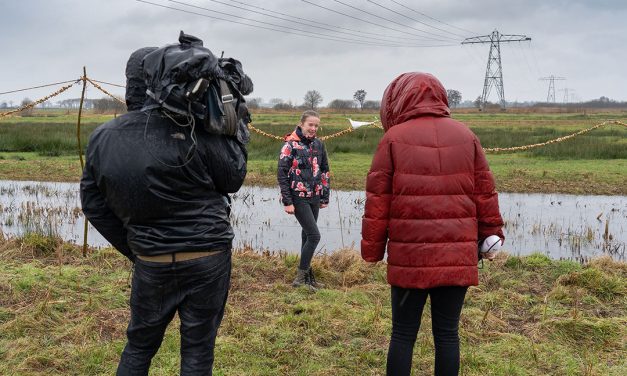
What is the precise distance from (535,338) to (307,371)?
6.25ft

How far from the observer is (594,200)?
13578 millimetres

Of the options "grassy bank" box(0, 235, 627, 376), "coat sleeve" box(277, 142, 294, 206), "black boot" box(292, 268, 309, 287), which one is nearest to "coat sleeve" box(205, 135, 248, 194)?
"grassy bank" box(0, 235, 627, 376)

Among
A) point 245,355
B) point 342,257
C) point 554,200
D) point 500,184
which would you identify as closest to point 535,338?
point 245,355

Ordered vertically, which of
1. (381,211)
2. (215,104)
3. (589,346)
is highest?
(215,104)

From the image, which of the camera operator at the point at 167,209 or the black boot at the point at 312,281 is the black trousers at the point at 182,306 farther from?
the black boot at the point at 312,281

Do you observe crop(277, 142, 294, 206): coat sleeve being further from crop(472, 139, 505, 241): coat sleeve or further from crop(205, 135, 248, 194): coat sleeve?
crop(205, 135, 248, 194): coat sleeve

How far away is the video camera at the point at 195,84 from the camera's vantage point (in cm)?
233

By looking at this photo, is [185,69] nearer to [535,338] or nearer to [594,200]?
[535,338]

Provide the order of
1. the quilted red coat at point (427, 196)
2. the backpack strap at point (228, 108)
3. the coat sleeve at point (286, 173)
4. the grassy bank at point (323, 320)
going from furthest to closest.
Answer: the coat sleeve at point (286, 173)
the grassy bank at point (323, 320)
the quilted red coat at point (427, 196)
the backpack strap at point (228, 108)

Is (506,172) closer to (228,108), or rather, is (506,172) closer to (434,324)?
(434,324)

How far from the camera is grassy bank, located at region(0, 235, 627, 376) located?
404cm

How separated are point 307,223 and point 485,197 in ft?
9.60

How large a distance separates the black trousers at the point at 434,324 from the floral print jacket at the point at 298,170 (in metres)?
2.70

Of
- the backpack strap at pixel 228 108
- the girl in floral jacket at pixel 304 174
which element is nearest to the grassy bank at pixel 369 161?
the girl in floral jacket at pixel 304 174
